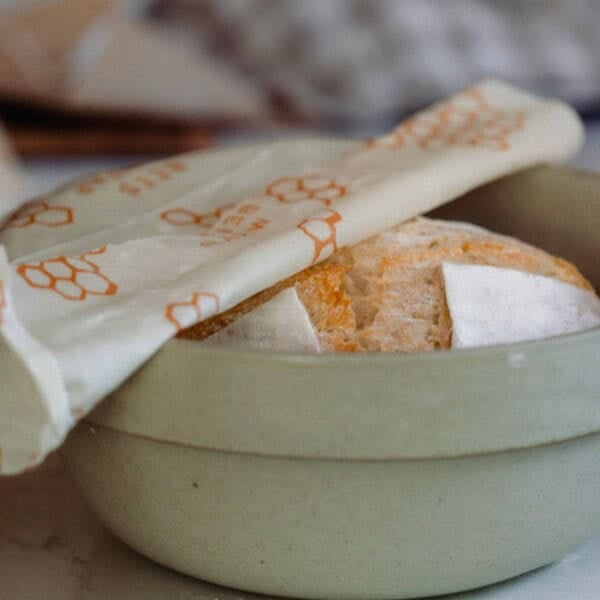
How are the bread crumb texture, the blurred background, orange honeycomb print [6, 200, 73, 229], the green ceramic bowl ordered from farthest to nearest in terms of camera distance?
the blurred background, orange honeycomb print [6, 200, 73, 229], the bread crumb texture, the green ceramic bowl

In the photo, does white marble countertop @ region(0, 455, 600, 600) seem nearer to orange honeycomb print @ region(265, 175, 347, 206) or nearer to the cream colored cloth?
the cream colored cloth

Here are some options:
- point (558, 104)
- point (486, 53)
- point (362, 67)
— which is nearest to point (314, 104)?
point (362, 67)

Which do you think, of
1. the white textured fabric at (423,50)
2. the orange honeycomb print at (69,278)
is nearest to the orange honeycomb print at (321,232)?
the orange honeycomb print at (69,278)

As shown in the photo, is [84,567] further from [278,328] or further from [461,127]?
[461,127]

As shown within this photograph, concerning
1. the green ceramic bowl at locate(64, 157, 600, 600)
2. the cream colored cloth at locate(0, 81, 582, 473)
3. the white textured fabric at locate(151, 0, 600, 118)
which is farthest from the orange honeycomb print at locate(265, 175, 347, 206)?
the white textured fabric at locate(151, 0, 600, 118)

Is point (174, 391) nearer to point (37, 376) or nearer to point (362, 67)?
point (37, 376)

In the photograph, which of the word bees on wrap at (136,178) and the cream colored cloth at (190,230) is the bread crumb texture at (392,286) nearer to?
the cream colored cloth at (190,230)
